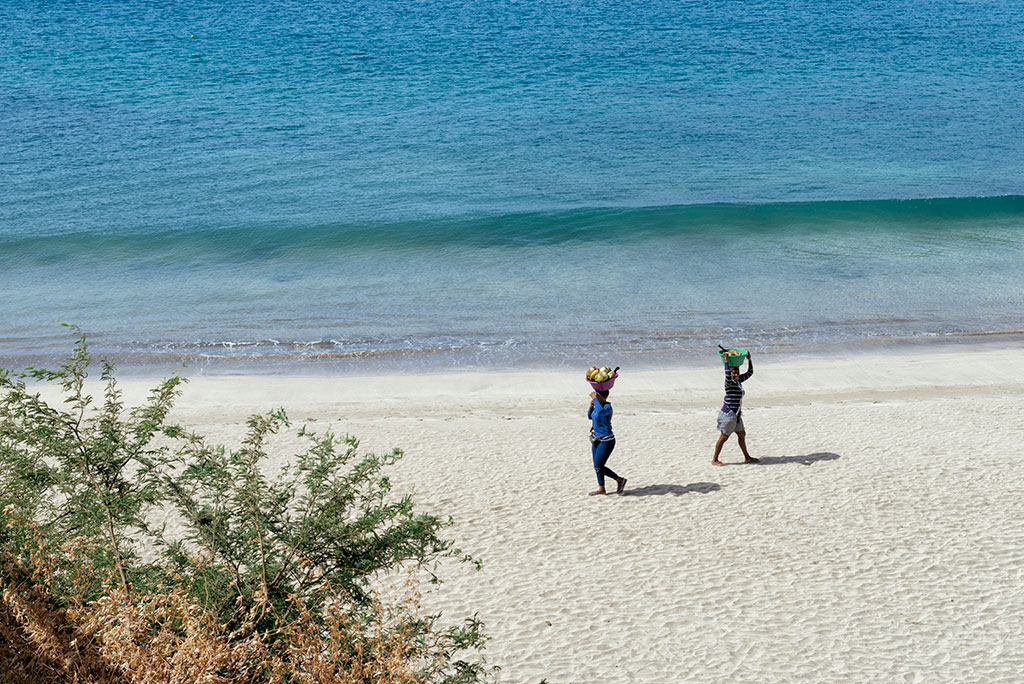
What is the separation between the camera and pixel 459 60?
42.4 metres

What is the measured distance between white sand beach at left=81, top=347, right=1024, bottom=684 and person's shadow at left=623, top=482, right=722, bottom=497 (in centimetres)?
4

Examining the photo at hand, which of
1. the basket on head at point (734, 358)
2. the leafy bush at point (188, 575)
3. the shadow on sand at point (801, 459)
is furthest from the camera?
the shadow on sand at point (801, 459)

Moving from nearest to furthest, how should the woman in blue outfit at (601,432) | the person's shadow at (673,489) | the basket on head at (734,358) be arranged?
the woman in blue outfit at (601,432) < the person's shadow at (673,489) < the basket on head at (734,358)

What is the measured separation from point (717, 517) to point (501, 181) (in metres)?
21.2

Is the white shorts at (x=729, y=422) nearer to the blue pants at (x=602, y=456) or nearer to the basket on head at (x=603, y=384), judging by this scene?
the blue pants at (x=602, y=456)

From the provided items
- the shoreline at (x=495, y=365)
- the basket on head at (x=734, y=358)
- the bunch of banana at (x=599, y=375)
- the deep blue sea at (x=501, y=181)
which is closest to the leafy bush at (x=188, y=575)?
the bunch of banana at (x=599, y=375)

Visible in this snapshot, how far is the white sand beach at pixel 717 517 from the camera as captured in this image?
25.6 feet

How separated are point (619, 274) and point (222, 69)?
2607cm

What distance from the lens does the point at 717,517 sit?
10203 mm

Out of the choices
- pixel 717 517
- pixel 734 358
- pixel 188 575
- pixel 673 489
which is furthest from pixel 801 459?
pixel 188 575

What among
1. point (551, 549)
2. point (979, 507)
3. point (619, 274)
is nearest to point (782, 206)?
point (619, 274)

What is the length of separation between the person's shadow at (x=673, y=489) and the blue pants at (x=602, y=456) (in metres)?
0.33

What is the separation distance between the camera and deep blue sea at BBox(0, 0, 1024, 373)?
1956 centimetres

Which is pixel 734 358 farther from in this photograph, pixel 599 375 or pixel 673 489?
pixel 599 375
